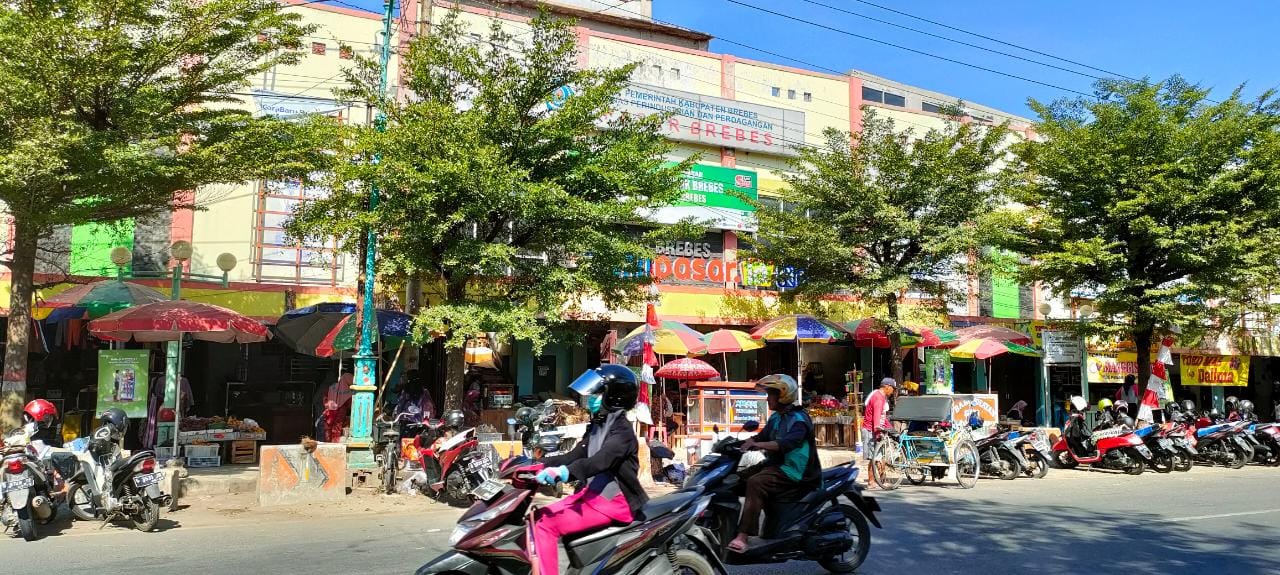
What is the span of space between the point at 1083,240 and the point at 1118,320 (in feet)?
10.0

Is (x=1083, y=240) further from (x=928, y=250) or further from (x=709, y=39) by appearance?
(x=709, y=39)

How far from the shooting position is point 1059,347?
2231 cm

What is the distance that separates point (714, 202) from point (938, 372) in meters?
6.67

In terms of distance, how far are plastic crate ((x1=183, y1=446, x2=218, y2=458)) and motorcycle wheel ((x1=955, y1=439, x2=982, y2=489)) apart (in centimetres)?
1202

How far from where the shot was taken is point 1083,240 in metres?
18.2

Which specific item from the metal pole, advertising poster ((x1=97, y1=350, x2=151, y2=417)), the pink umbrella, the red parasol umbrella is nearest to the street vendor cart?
the red parasol umbrella

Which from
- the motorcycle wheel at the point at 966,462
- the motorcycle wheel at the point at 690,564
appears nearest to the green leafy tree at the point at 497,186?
the motorcycle wheel at the point at 966,462

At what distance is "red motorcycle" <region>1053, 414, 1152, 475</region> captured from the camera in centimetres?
1486

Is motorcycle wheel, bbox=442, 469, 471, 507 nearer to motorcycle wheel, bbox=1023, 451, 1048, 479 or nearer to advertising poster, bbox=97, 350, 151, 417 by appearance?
advertising poster, bbox=97, 350, 151, 417

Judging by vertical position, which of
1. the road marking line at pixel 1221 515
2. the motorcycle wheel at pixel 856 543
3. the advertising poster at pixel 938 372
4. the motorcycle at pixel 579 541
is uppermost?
the advertising poster at pixel 938 372

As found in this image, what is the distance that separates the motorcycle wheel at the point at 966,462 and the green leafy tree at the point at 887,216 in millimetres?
5078

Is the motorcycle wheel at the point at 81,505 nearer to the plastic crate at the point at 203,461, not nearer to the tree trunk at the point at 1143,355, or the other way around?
the plastic crate at the point at 203,461

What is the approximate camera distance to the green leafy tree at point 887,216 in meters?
17.4

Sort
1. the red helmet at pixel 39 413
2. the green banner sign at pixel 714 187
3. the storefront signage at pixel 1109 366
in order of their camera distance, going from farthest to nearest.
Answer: the storefront signage at pixel 1109 366 < the green banner sign at pixel 714 187 < the red helmet at pixel 39 413
